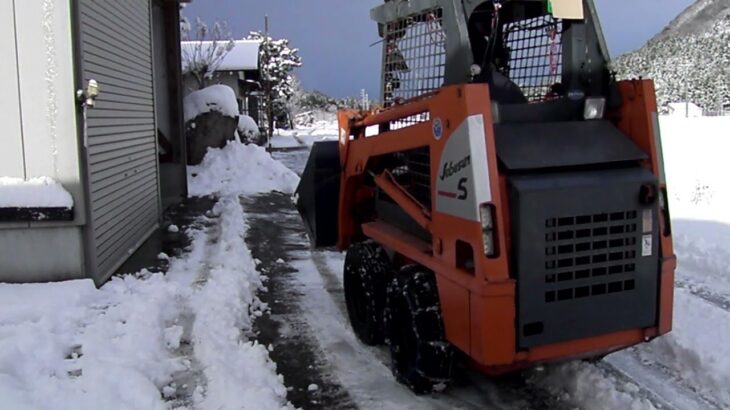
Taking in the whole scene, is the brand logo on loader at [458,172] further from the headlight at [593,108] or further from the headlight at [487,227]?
the headlight at [593,108]

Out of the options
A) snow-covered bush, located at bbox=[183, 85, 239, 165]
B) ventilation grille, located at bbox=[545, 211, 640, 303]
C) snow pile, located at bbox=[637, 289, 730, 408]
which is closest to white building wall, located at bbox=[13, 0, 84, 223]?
ventilation grille, located at bbox=[545, 211, 640, 303]

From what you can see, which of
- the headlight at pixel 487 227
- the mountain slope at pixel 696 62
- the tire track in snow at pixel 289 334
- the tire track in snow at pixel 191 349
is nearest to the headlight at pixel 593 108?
the headlight at pixel 487 227

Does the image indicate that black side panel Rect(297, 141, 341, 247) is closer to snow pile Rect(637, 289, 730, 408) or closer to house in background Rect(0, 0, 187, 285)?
house in background Rect(0, 0, 187, 285)

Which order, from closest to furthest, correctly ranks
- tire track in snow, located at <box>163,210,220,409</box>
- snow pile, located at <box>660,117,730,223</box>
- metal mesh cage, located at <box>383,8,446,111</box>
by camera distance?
tire track in snow, located at <box>163,210,220,409</box>
metal mesh cage, located at <box>383,8,446,111</box>
snow pile, located at <box>660,117,730,223</box>

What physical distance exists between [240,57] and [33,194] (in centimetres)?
2737

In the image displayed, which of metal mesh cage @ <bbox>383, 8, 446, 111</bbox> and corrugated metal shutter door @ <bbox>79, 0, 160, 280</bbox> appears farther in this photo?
corrugated metal shutter door @ <bbox>79, 0, 160, 280</bbox>

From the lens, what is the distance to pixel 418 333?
4.04 metres

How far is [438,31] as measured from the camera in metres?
4.45

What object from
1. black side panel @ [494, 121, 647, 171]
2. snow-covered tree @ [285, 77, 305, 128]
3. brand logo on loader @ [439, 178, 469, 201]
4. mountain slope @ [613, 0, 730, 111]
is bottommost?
brand logo on loader @ [439, 178, 469, 201]

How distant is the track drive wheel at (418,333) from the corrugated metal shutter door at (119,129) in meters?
3.65

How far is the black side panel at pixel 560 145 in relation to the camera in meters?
3.64

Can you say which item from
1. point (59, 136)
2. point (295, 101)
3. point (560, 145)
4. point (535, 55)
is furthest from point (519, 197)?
point (295, 101)

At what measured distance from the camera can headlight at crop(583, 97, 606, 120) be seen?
160 inches

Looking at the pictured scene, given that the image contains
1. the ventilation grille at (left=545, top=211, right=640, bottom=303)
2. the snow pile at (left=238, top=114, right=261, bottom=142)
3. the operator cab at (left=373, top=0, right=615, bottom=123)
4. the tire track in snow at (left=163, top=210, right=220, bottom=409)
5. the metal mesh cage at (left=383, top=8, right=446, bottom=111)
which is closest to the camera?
the ventilation grille at (left=545, top=211, right=640, bottom=303)
